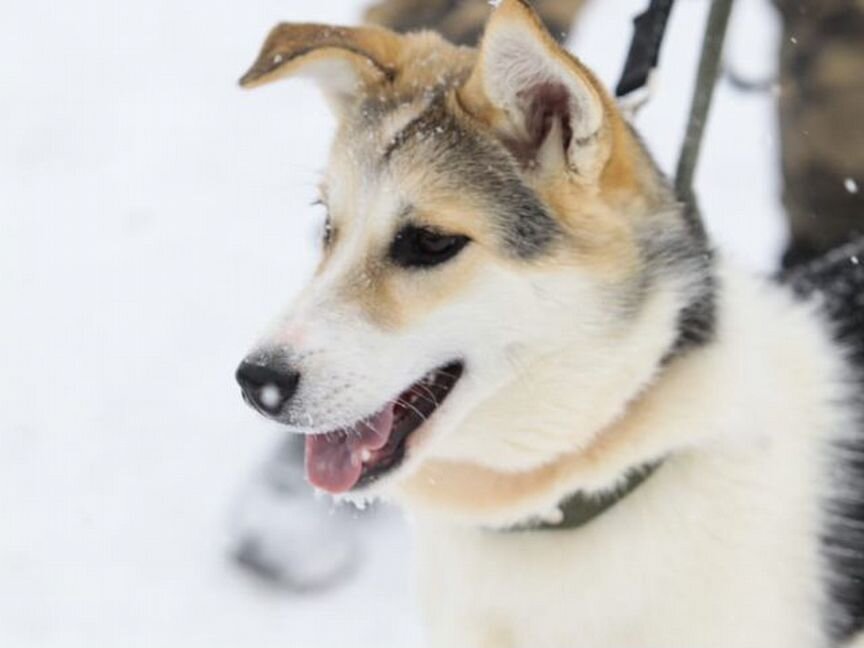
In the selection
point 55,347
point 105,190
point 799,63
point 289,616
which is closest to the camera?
point 289,616

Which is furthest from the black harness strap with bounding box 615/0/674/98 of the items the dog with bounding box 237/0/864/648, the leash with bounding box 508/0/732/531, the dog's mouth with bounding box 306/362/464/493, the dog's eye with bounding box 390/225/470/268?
the dog's mouth with bounding box 306/362/464/493

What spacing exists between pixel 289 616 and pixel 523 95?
1.50 m

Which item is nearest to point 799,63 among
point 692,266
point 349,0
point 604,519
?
point 692,266

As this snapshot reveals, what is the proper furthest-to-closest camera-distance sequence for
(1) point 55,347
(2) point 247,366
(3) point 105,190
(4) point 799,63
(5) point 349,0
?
(5) point 349,0
(3) point 105,190
(1) point 55,347
(4) point 799,63
(2) point 247,366

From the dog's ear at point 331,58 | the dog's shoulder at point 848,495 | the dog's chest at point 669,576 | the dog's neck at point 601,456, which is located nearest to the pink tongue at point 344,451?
the dog's neck at point 601,456

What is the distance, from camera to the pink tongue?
193cm

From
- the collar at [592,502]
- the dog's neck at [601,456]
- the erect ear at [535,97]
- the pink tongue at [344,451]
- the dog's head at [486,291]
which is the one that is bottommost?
the collar at [592,502]

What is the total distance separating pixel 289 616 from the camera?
2959 mm

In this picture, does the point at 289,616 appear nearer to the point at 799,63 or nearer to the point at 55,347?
the point at 55,347

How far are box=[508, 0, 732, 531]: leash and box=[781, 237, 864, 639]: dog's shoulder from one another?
0.31 m

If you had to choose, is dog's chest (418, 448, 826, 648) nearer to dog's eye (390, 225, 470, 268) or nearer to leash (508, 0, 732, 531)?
leash (508, 0, 732, 531)

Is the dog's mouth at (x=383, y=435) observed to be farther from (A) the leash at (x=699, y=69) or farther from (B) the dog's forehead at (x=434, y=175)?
(A) the leash at (x=699, y=69)

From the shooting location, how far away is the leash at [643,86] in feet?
6.54

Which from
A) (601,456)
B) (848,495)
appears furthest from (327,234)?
(848,495)
